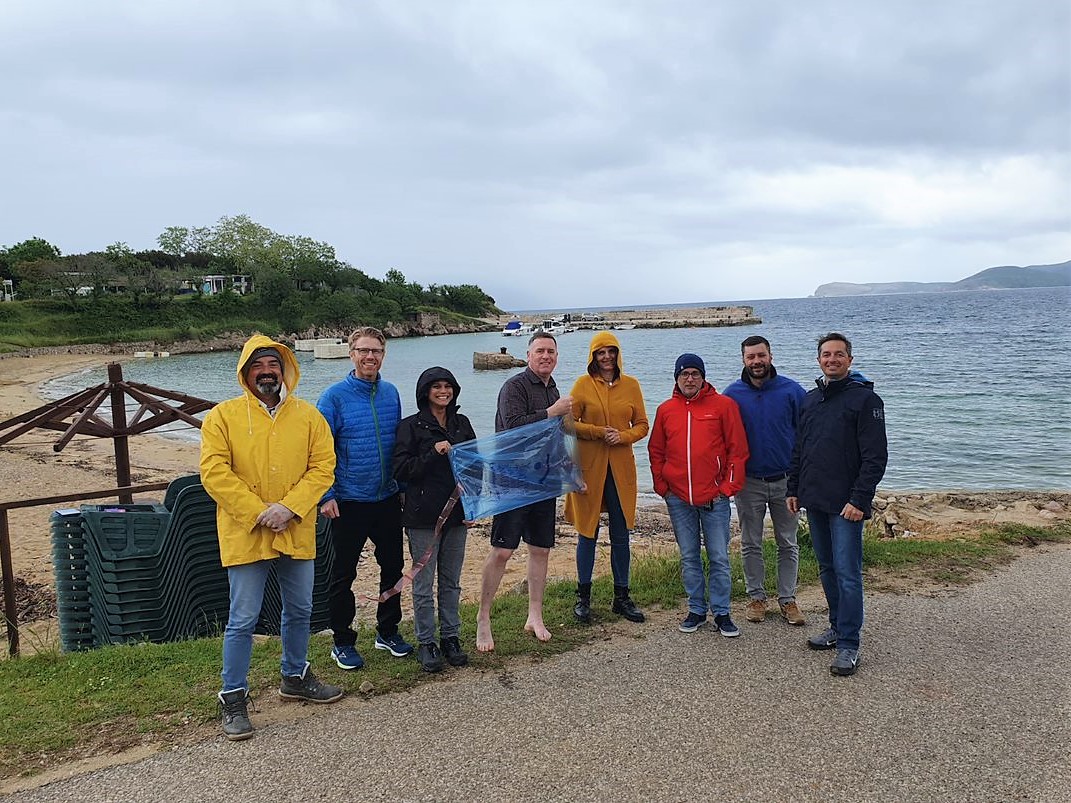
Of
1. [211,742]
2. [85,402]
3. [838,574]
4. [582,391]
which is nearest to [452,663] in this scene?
[211,742]

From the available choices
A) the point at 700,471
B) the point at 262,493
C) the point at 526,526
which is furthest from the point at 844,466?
the point at 262,493

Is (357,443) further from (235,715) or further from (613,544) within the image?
(613,544)

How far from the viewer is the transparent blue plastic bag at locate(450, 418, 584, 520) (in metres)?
4.57

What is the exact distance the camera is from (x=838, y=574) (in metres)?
4.54

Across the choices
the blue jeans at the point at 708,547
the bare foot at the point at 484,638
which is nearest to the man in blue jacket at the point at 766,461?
the blue jeans at the point at 708,547

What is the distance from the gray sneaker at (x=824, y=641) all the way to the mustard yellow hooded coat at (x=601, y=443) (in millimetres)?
1393

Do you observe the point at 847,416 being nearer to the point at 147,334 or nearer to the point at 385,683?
the point at 385,683

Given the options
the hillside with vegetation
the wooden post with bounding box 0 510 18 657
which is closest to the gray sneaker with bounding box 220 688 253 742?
the wooden post with bounding box 0 510 18 657

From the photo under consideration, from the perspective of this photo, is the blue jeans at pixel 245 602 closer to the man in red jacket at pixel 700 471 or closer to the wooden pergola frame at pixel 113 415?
the man in red jacket at pixel 700 471

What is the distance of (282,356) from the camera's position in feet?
13.2

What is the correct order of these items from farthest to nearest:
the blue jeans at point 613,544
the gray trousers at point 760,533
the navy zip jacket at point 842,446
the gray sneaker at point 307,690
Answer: the gray trousers at point 760,533 → the blue jeans at point 613,544 → the navy zip jacket at point 842,446 → the gray sneaker at point 307,690

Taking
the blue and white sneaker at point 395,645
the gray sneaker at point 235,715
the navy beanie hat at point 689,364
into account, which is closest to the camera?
the gray sneaker at point 235,715

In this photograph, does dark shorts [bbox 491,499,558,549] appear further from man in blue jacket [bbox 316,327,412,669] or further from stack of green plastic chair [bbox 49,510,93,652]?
stack of green plastic chair [bbox 49,510,93,652]

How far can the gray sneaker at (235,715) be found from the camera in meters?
3.64
